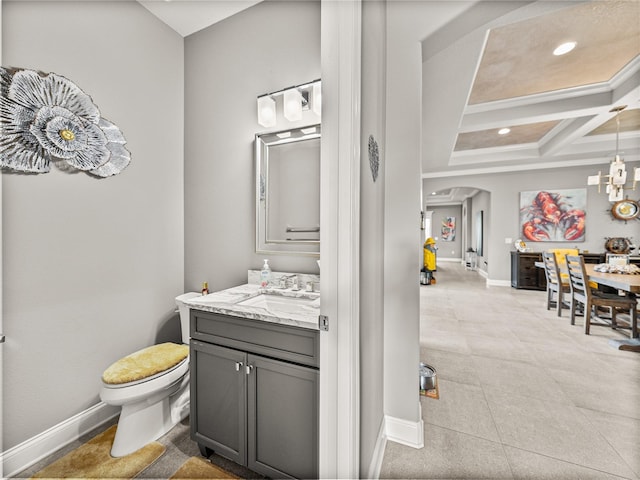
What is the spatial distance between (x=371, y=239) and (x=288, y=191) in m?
0.98

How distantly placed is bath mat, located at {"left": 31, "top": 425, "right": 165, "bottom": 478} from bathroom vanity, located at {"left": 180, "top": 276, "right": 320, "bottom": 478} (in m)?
0.31

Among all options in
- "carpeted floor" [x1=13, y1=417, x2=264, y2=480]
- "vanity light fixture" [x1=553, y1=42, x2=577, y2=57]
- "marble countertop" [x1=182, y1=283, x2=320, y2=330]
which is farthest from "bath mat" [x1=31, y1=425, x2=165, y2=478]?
"vanity light fixture" [x1=553, y1=42, x2=577, y2=57]

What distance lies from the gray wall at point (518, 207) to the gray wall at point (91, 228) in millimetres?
6595

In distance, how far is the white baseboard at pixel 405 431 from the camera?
1563mm

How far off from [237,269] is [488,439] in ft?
6.71

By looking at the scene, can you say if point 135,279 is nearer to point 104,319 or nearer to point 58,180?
point 104,319

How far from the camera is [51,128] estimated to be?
1.53 m

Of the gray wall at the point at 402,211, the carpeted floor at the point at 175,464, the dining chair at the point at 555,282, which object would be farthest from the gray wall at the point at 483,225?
the carpeted floor at the point at 175,464

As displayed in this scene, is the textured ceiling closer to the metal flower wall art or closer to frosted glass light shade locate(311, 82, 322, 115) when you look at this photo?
frosted glass light shade locate(311, 82, 322, 115)

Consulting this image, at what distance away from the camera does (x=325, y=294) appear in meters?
0.94

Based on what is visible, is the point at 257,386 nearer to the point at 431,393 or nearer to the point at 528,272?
the point at 431,393

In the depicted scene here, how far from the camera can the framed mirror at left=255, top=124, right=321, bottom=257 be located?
1904 millimetres

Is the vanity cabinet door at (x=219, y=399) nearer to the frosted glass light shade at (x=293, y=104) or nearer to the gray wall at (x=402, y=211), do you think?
the gray wall at (x=402, y=211)

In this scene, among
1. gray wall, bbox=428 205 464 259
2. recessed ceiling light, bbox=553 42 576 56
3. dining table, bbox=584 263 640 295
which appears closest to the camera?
recessed ceiling light, bbox=553 42 576 56
